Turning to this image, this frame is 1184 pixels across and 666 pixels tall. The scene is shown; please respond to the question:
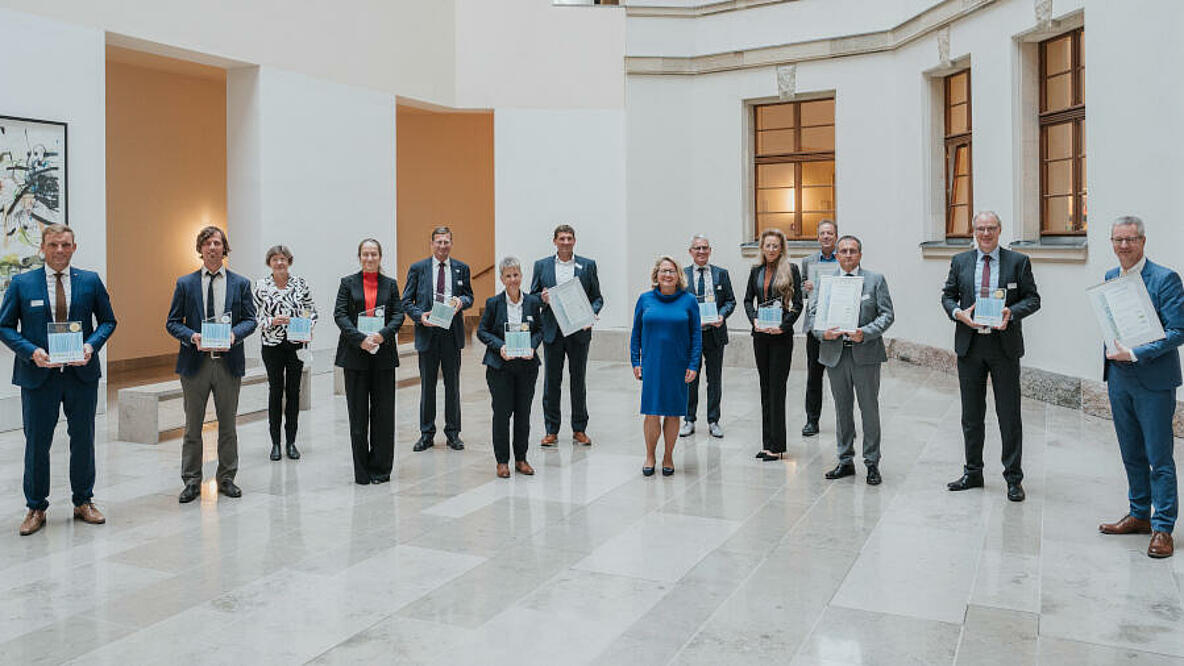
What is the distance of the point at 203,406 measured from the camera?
654 cm

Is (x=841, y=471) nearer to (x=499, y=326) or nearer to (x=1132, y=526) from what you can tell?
(x=1132, y=526)

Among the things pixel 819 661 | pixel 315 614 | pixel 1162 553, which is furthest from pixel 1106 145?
pixel 315 614

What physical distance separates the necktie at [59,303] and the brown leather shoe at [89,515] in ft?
3.72

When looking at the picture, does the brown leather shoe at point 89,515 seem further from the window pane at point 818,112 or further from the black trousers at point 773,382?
the window pane at point 818,112

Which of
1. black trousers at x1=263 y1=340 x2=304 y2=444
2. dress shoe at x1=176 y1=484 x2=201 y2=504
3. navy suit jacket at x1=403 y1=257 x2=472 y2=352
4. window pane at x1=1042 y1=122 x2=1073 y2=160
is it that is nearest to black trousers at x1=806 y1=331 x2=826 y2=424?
navy suit jacket at x1=403 y1=257 x2=472 y2=352

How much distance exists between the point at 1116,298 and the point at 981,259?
1.25m

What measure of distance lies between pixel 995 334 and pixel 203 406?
5.21 m

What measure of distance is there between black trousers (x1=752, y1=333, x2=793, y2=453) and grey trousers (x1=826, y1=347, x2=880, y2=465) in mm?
627

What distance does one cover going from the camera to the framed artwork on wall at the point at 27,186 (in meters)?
8.85

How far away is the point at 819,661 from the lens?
3762mm

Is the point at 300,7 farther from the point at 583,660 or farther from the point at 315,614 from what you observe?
the point at 583,660

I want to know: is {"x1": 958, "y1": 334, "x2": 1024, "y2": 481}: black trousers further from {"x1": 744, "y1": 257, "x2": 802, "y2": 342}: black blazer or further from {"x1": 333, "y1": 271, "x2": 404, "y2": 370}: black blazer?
{"x1": 333, "y1": 271, "x2": 404, "y2": 370}: black blazer

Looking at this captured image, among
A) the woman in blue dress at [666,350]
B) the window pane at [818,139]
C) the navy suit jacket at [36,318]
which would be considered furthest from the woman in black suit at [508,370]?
the window pane at [818,139]

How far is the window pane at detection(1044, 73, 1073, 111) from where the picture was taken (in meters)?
10.1
